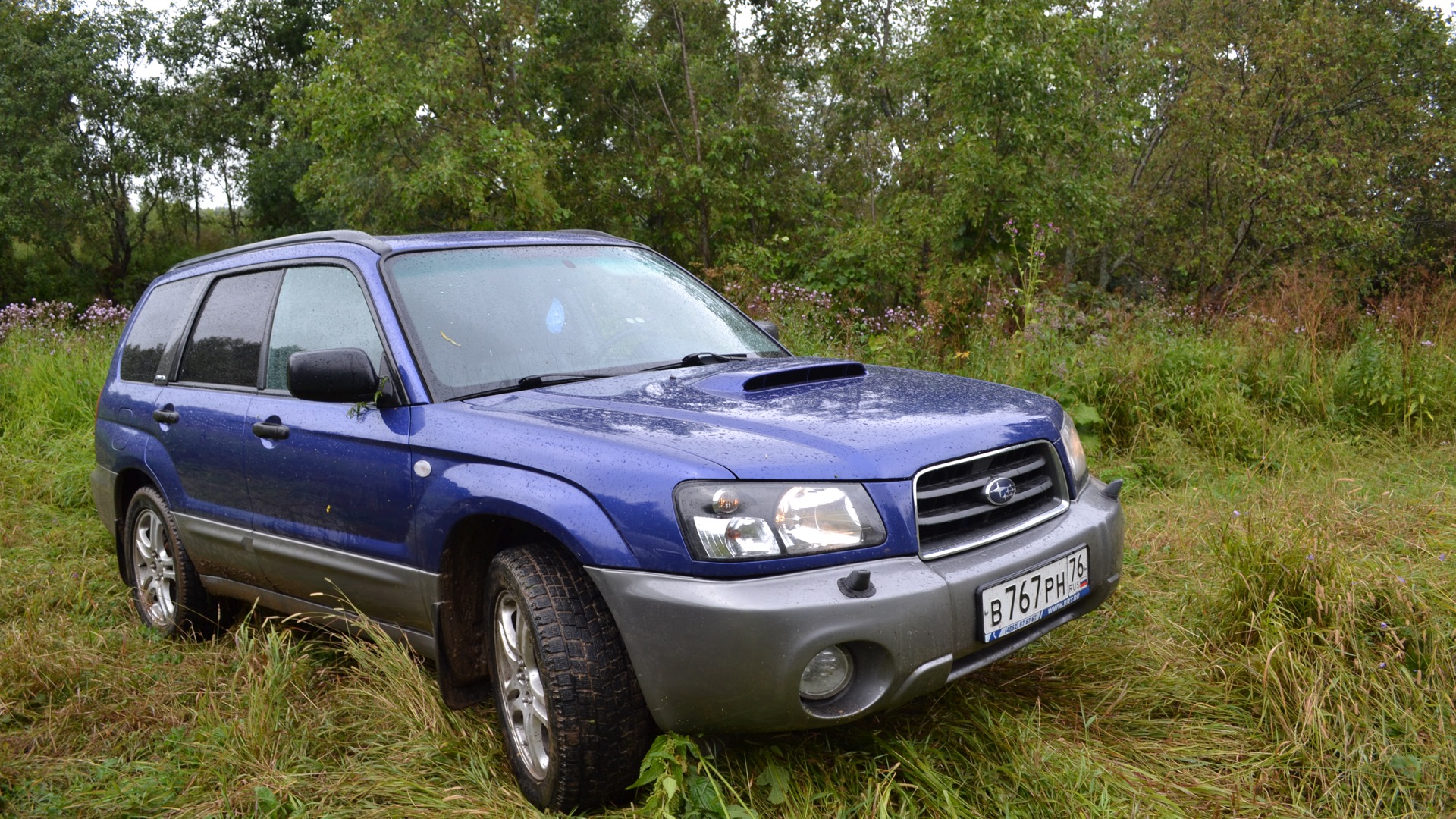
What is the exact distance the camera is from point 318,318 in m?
3.53

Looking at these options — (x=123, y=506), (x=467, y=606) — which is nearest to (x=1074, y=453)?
(x=467, y=606)

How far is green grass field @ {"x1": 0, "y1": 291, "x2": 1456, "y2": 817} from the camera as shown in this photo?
2588 millimetres

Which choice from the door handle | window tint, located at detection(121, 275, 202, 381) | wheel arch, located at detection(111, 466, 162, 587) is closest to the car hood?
the door handle

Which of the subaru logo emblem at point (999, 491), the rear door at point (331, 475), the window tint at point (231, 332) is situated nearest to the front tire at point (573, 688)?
the rear door at point (331, 475)

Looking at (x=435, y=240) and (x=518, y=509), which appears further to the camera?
(x=435, y=240)

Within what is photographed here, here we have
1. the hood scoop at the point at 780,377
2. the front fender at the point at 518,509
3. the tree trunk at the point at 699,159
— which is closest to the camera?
the front fender at the point at 518,509

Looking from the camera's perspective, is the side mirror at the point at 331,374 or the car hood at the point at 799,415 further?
the side mirror at the point at 331,374

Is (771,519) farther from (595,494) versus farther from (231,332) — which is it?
(231,332)

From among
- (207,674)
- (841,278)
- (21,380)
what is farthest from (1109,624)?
(841,278)

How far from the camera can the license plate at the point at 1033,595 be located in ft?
8.13

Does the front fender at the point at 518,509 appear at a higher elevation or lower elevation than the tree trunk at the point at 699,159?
lower

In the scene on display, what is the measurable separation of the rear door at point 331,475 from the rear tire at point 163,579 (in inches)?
29.6

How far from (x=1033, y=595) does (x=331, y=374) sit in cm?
194

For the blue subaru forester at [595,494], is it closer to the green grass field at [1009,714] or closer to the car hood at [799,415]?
the car hood at [799,415]
